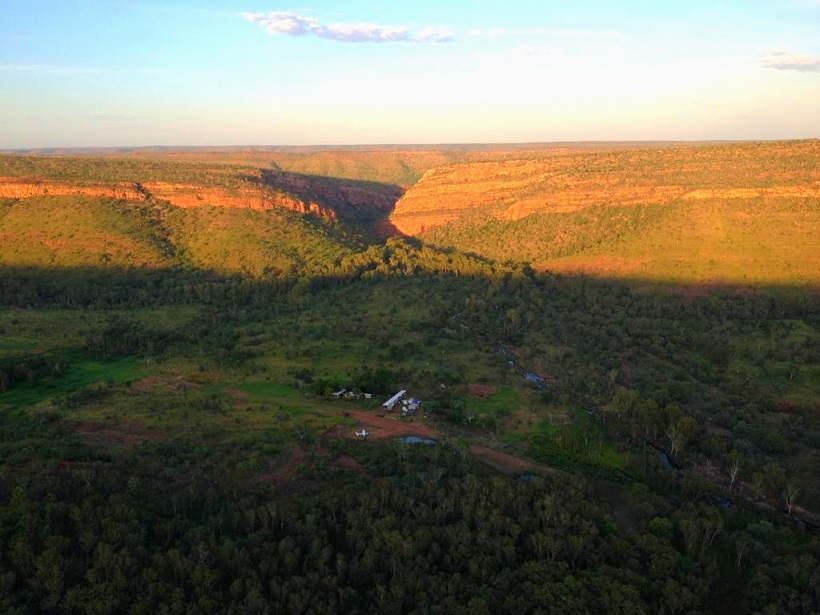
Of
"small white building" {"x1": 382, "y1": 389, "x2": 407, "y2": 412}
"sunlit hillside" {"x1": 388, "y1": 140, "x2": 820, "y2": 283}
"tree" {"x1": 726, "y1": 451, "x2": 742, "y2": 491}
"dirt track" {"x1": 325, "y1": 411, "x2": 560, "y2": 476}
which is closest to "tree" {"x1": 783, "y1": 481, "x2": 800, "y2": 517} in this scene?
"tree" {"x1": 726, "y1": 451, "x2": 742, "y2": 491}

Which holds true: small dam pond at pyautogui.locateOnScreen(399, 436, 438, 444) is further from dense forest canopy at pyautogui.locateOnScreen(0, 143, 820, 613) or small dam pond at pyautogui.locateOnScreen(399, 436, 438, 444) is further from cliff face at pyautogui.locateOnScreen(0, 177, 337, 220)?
cliff face at pyautogui.locateOnScreen(0, 177, 337, 220)

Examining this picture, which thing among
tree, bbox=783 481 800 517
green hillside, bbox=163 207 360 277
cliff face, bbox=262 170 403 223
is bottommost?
tree, bbox=783 481 800 517

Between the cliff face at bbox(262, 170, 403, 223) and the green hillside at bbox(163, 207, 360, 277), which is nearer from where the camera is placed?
the green hillside at bbox(163, 207, 360, 277)

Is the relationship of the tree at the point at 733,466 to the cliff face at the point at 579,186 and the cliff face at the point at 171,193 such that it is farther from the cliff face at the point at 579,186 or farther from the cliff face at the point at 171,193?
the cliff face at the point at 171,193

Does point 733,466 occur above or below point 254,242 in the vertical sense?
below

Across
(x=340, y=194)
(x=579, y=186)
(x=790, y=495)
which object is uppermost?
(x=579, y=186)

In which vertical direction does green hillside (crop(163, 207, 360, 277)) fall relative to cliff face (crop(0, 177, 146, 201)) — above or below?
below

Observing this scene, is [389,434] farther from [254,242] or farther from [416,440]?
[254,242]

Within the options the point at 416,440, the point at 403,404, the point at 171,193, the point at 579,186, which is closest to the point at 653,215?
the point at 579,186

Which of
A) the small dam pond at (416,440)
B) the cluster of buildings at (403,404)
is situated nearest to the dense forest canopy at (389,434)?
the small dam pond at (416,440)

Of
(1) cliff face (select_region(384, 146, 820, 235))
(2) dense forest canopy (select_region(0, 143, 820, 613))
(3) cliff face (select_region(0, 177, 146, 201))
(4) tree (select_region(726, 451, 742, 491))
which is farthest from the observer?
(3) cliff face (select_region(0, 177, 146, 201))

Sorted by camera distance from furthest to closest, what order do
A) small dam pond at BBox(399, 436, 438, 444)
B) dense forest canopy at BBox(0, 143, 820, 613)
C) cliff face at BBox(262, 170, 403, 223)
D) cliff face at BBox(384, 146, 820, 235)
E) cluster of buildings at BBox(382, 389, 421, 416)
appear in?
1. cliff face at BBox(262, 170, 403, 223)
2. cliff face at BBox(384, 146, 820, 235)
3. cluster of buildings at BBox(382, 389, 421, 416)
4. small dam pond at BBox(399, 436, 438, 444)
5. dense forest canopy at BBox(0, 143, 820, 613)

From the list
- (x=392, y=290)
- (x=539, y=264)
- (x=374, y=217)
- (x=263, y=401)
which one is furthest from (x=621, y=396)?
(x=374, y=217)
